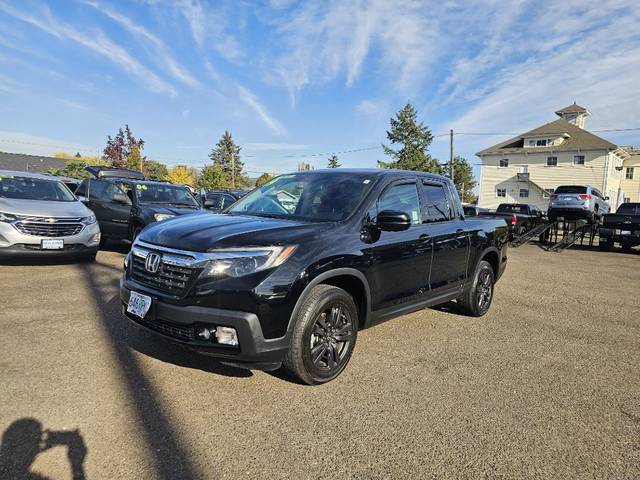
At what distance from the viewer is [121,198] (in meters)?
9.37

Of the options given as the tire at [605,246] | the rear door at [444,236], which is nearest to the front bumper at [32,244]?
the rear door at [444,236]

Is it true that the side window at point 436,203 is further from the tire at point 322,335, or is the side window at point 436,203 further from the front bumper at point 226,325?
the front bumper at point 226,325

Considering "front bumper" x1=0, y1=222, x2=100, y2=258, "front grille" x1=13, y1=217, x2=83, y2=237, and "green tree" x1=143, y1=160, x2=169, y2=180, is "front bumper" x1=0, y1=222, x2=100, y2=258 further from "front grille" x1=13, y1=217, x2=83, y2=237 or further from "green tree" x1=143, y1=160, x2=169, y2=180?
"green tree" x1=143, y1=160, x2=169, y2=180

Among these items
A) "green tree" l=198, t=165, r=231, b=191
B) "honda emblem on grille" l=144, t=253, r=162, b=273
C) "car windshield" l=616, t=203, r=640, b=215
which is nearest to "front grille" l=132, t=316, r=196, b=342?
"honda emblem on grille" l=144, t=253, r=162, b=273

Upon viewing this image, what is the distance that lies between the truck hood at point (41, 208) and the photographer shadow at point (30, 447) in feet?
17.9

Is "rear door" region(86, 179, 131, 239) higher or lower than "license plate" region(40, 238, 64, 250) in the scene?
higher

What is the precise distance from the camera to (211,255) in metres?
3.09

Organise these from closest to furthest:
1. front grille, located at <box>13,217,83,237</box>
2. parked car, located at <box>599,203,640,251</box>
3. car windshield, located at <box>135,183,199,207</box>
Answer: front grille, located at <box>13,217,83,237</box>
car windshield, located at <box>135,183,199,207</box>
parked car, located at <box>599,203,640,251</box>

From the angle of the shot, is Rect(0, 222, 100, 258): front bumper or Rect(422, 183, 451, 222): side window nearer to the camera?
Rect(422, 183, 451, 222): side window

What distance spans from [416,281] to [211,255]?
2222mm

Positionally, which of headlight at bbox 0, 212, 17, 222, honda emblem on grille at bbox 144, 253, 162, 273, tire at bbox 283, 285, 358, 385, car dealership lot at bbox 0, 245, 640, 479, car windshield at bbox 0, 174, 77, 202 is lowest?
car dealership lot at bbox 0, 245, 640, 479

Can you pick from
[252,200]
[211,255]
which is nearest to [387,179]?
[252,200]

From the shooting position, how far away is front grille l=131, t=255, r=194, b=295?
3.13 m

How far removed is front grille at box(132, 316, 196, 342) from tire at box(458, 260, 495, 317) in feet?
12.0
